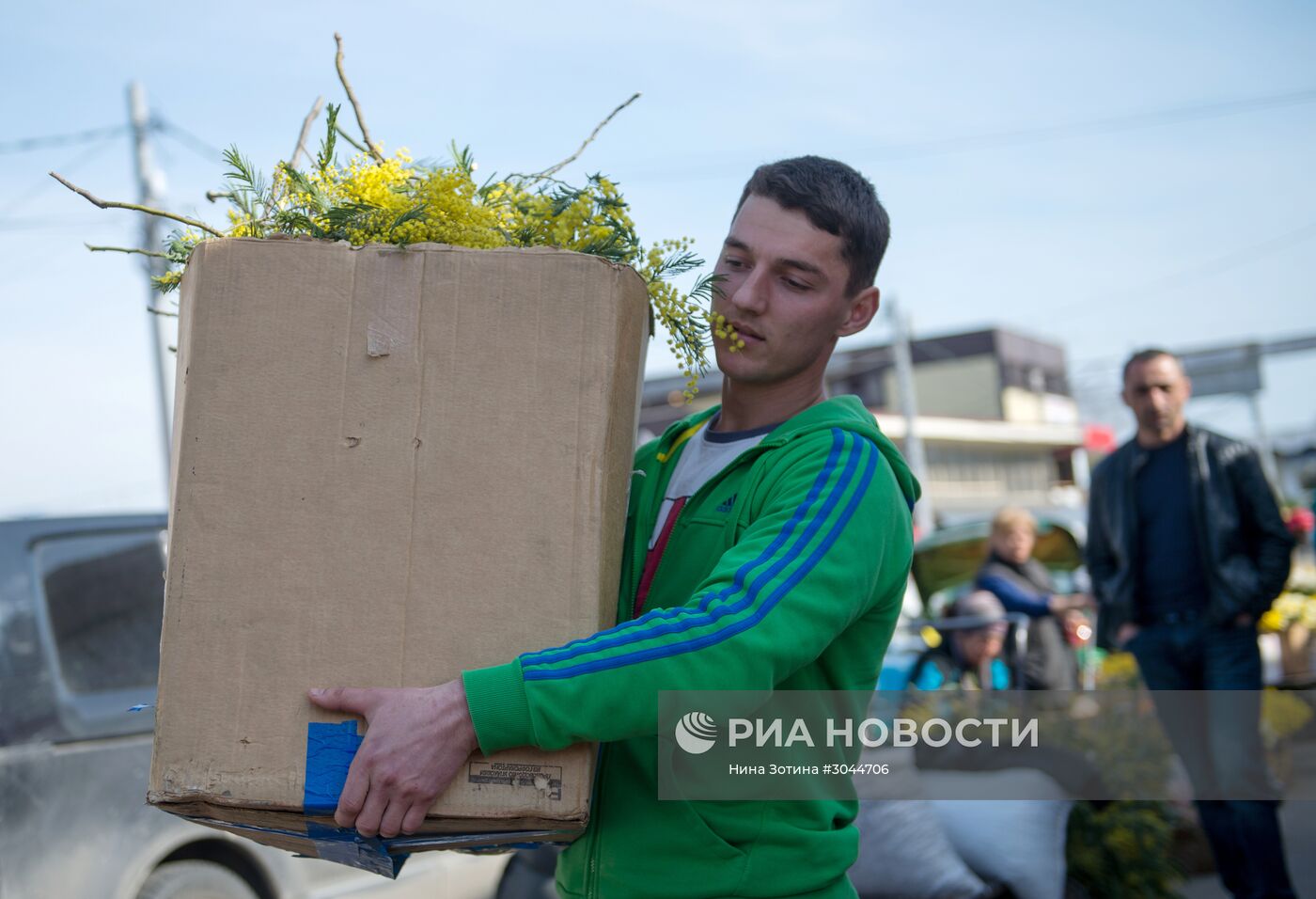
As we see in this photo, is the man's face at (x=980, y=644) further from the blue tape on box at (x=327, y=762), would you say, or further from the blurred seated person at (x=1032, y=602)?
the blue tape on box at (x=327, y=762)

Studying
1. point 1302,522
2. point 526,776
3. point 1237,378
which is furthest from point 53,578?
point 1237,378

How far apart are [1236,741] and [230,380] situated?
13.0ft

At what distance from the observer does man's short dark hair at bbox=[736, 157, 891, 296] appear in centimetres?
194

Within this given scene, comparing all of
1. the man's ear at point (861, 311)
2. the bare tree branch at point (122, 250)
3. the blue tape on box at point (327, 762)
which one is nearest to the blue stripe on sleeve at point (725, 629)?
the blue tape on box at point (327, 762)

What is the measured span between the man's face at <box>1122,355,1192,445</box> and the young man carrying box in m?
3.10

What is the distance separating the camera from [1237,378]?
26.4m

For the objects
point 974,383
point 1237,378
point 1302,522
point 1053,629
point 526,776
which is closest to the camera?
point 526,776

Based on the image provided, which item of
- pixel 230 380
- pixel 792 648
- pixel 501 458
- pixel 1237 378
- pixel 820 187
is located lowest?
pixel 792 648

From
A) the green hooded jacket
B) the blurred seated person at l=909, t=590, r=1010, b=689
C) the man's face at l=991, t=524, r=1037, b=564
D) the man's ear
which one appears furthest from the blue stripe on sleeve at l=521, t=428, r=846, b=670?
the man's face at l=991, t=524, r=1037, b=564

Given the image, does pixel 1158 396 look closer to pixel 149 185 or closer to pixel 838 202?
pixel 838 202

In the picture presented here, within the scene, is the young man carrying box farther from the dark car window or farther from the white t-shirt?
the dark car window

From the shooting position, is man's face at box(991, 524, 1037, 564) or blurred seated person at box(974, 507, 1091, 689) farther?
man's face at box(991, 524, 1037, 564)

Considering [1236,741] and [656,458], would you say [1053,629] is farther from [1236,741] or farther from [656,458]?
[656,458]

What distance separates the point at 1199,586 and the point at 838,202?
334 cm
